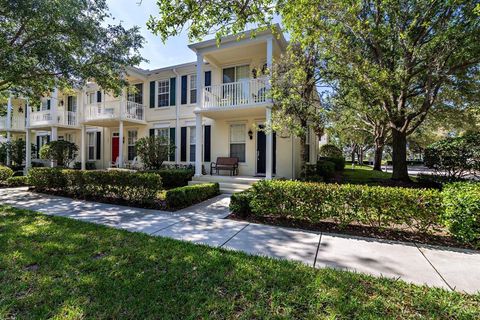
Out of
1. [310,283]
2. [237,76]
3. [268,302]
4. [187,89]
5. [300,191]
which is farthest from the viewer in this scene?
[187,89]

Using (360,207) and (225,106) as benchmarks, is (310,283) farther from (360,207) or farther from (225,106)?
(225,106)

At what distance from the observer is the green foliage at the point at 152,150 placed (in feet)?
41.7

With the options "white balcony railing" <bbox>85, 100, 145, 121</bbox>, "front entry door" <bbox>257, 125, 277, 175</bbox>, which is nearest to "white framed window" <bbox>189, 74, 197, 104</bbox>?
"white balcony railing" <bbox>85, 100, 145, 121</bbox>

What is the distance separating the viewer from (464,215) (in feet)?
14.4

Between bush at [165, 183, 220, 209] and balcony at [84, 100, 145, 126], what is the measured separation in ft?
28.0

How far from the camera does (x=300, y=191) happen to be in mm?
5801

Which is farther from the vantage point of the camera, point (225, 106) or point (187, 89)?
point (187, 89)

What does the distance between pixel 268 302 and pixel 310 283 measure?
0.69 metres

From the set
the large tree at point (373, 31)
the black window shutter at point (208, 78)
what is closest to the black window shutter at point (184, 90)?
the black window shutter at point (208, 78)

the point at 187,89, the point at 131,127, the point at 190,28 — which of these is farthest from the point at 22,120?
the point at 190,28

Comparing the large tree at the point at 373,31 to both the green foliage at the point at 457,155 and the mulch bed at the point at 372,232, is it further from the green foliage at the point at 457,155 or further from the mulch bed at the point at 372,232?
the mulch bed at the point at 372,232

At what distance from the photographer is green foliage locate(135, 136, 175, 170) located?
12.7 m

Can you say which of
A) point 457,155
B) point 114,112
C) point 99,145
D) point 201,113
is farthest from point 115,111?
point 457,155

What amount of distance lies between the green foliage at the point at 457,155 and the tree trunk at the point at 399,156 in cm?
119
